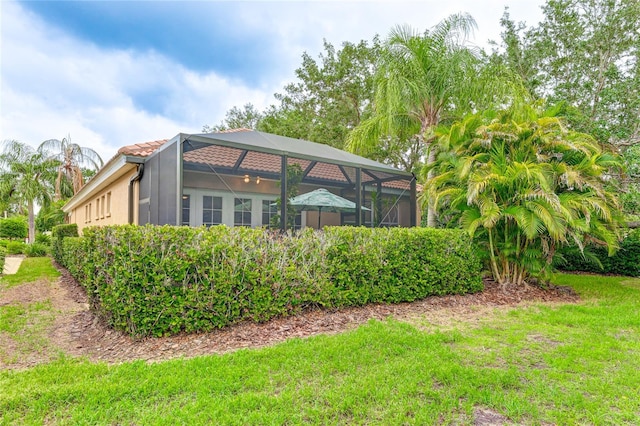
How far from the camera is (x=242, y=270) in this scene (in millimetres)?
4500

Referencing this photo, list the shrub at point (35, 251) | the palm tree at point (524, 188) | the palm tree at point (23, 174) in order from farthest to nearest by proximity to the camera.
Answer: the palm tree at point (23, 174)
the shrub at point (35, 251)
the palm tree at point (524, 188)

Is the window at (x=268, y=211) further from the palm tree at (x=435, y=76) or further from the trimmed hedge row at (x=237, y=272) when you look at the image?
the palm tree at (x=435, y=76)

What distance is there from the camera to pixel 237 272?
445 centimetres

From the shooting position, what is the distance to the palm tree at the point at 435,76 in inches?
334

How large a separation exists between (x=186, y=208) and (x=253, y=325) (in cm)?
325

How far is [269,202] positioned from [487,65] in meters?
6.53

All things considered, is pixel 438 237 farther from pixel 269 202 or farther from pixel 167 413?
pixel 167 413

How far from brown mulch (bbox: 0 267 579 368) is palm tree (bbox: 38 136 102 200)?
64.5 ft

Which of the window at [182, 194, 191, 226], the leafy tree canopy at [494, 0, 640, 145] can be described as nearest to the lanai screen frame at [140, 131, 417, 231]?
the window at [182, 194, 191, 226]

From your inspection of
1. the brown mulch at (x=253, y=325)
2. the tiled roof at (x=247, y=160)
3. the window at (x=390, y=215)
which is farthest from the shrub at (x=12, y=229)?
the window at (x=390, y=215)

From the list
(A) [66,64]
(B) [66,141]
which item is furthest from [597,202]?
(B) [66,141]

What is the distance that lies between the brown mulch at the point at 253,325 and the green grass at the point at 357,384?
361 mm

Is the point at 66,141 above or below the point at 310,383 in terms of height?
above

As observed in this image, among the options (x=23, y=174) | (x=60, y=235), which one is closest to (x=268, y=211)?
(x=60, y=235)
